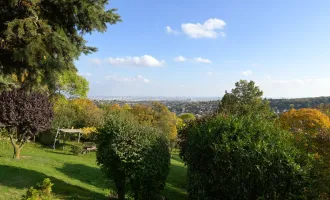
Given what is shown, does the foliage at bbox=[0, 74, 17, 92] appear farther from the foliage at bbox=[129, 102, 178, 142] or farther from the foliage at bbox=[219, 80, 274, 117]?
the foliage at bbox=[129, 102, 178, 142]

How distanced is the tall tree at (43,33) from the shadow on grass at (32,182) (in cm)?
601

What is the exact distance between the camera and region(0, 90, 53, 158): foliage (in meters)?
15.0

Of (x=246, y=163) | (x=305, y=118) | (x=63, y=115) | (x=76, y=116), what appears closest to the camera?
(x=246, y=163)

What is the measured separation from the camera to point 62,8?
21.3ft

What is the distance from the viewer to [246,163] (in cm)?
912

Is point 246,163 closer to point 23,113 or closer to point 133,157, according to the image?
point 133,157

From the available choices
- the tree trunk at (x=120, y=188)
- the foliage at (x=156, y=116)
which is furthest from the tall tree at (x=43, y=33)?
the foliage at (x=156, y=116)

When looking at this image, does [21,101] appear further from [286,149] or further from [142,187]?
[286,149]

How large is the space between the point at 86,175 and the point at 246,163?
1122 centimetres

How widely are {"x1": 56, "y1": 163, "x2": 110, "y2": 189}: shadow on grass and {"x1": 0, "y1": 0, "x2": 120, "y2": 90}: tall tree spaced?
913cm

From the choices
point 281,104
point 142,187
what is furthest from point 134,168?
point 281,104

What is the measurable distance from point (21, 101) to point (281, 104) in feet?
374

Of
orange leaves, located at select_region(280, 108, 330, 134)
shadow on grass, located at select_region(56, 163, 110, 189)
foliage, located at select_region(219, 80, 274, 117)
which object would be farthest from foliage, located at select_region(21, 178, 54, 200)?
orange leaves, located at select_region(280, 108, 330, 134)

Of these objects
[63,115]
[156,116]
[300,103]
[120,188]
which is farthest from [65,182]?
[300,103]
